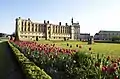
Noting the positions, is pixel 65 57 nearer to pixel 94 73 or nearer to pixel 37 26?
A: pixel 94 73

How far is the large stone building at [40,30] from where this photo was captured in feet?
314

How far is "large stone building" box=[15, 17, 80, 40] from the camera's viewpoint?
9564cm

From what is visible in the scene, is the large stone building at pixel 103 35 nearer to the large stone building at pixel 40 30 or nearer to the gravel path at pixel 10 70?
the large stone building at pixel 40 30

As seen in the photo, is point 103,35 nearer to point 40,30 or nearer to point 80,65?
point 40,30

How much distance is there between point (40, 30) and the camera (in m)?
109

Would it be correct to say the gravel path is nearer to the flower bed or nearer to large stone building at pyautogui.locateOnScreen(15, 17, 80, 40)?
the flower bed

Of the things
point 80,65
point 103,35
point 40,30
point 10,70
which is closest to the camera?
point 80,65

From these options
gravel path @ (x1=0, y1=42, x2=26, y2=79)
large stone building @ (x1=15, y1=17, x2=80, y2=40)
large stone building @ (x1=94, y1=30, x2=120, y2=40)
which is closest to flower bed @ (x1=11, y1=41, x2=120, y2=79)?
gravel path @ (x1=0, y1=42, x2=26, y2=79)

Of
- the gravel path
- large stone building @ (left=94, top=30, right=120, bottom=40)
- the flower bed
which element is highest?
the flower bed

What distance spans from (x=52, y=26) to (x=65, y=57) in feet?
354

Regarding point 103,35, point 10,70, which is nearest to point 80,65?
point 10,70

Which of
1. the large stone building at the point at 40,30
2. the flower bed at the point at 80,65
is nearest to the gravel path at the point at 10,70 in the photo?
the flower bed at the point at 80,65

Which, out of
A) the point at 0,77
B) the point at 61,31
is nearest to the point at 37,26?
the point at 61,31

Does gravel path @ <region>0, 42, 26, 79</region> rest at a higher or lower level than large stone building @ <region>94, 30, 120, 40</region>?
higher
